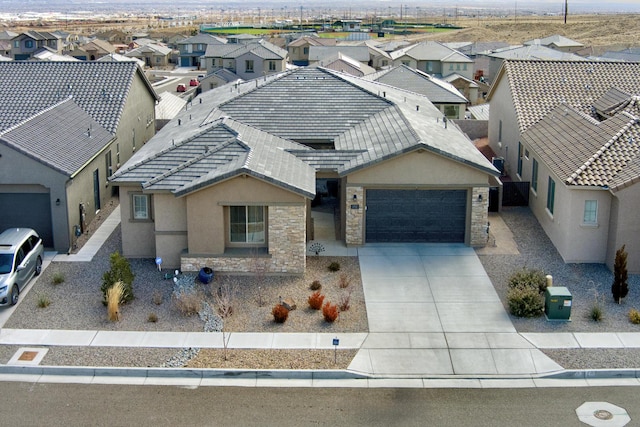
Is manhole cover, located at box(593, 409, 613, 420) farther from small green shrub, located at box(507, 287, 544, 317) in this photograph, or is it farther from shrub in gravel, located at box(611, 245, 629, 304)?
shrub in gravel, located at box(611, 245, 629, 304)

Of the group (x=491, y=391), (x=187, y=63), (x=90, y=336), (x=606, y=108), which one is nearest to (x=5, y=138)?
(x=90, y=336)

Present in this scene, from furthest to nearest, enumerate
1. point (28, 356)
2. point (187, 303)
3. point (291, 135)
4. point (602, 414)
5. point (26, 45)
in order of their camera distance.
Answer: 1. point (26, 45)
2. point (291, 135)
3. point (187, 303)
4. point (28, 356)
5. point (602, 414)

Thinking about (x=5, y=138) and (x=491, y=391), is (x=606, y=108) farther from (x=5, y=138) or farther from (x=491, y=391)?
(x=5, y=138)

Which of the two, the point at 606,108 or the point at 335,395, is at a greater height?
the point at 606,108

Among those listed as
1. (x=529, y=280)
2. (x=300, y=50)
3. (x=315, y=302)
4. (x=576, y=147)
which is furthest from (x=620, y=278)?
(x=300, y=50)

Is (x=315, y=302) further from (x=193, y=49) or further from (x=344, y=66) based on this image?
(x=193, y=49)

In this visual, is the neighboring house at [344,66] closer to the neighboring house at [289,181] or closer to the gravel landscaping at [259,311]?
the neighboring house at [289,181]

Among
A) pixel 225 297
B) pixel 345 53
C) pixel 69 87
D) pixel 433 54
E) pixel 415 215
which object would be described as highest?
pixel 69 87
